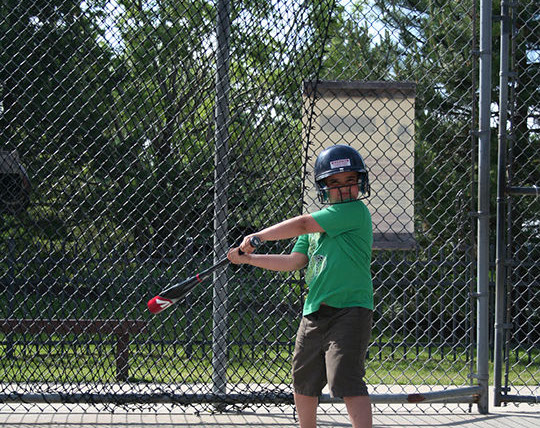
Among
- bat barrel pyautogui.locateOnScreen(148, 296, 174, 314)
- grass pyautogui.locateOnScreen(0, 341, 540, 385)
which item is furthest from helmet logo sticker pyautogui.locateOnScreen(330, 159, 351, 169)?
grass pyautogui.locateOnScreen(0, 341, 540, 385)

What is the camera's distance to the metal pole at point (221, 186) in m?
4.19

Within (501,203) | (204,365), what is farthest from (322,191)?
(204,365)

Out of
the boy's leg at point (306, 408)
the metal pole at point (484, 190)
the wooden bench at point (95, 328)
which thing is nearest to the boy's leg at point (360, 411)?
the boy's leg at point (306, 408)

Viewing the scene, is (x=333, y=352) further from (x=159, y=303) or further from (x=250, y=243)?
(x=159, y=303)

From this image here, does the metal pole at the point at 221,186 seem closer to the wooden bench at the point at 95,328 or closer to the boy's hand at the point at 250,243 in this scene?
the boy's hand at the point at 250,243

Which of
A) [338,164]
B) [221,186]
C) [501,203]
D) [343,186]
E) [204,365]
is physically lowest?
[204,365]

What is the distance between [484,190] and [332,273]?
5.25ft

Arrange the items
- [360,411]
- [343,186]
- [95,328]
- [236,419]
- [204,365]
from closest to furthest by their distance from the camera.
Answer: [360,411] < [343,186] < [236,419] < [204,365] < [95,328]

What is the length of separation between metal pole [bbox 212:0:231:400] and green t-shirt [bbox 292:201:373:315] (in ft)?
3.36

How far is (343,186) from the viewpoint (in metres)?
3.27

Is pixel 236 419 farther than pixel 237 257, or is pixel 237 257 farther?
pixel 236 419

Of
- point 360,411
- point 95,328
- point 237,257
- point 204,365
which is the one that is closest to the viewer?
point 360,411

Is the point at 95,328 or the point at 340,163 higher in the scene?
the point at 340,163

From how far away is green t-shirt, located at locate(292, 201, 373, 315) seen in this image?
3.21 m
